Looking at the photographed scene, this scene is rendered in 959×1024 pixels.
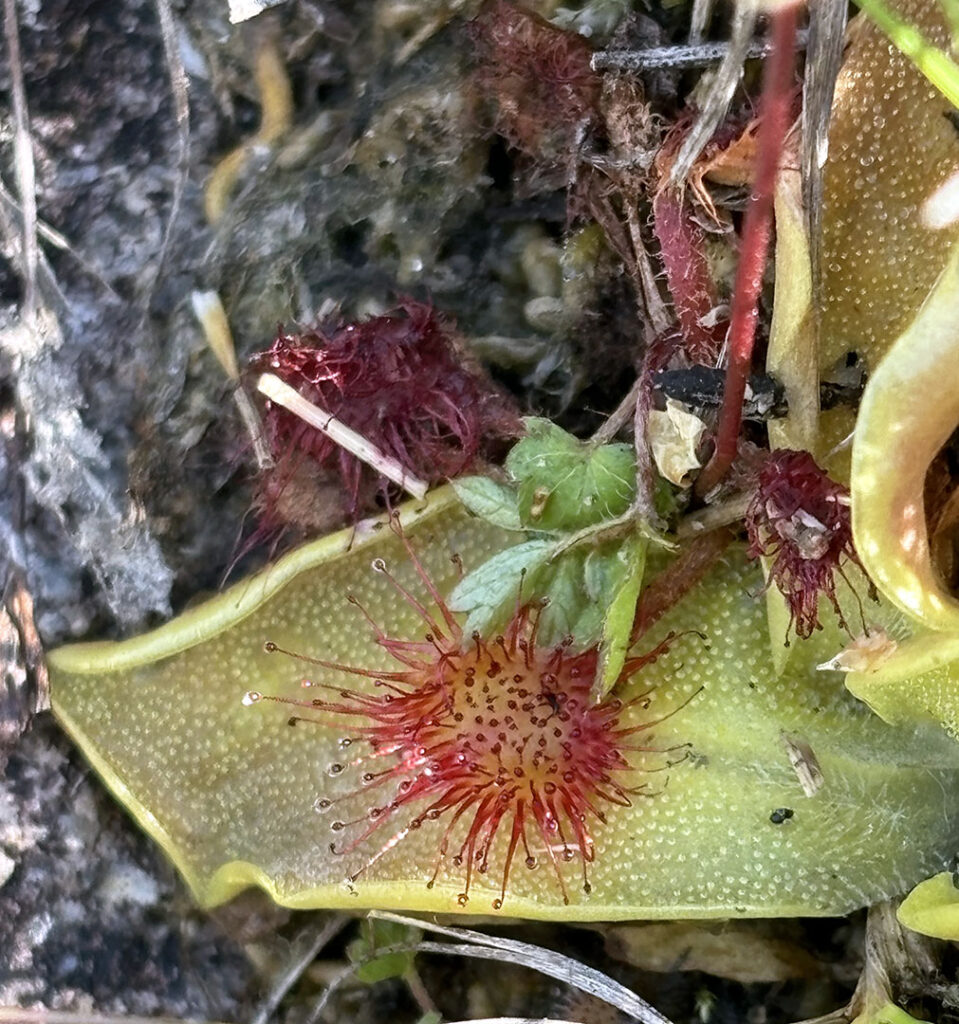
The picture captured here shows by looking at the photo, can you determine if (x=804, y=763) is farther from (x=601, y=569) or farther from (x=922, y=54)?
(x=922, y=54)

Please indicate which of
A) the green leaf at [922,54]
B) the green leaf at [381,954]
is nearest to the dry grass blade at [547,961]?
the green leaf at [381,954]

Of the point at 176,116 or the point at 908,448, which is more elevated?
the point at 176,116

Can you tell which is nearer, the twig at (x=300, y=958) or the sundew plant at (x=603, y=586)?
the sundew plant at (x=603, y=586)

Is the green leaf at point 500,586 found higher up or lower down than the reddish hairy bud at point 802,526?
lower down

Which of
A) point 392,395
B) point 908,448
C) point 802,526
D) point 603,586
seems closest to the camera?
point 908,448

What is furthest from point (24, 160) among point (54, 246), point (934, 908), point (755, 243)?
point (934, 908)

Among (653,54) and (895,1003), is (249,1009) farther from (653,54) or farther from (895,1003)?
(653,54)

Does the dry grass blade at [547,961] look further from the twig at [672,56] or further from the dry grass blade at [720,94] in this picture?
the twig at [672,56]

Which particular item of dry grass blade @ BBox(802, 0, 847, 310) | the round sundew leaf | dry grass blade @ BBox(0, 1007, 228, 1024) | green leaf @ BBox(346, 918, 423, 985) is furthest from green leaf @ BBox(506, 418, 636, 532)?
dry grass blade @ BBox(0, 1007, 228, 1024)
